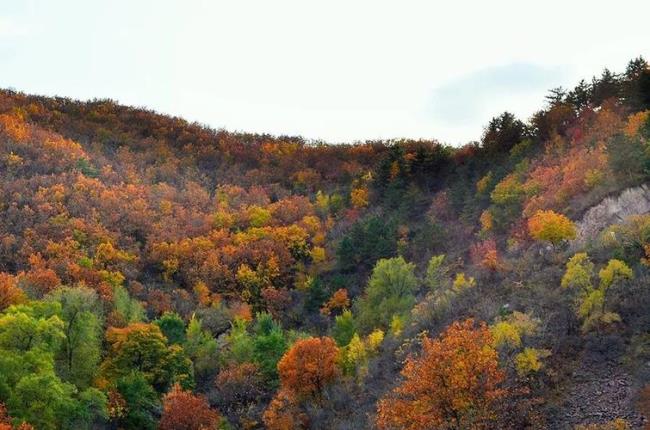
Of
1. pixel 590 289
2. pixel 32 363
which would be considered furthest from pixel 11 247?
pixel 590 289

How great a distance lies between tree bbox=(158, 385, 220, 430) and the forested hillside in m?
0.13

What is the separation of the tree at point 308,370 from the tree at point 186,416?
17.9ft

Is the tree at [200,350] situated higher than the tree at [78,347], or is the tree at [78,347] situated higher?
the tree at [78,347]

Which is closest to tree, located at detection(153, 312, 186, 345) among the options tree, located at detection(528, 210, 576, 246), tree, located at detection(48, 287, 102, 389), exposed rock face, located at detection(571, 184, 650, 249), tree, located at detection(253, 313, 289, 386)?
tree, located at detection(253, 313, 289, 386)

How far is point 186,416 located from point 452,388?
2069cm

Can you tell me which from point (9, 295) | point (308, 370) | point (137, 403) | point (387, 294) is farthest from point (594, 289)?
point (9, 295)

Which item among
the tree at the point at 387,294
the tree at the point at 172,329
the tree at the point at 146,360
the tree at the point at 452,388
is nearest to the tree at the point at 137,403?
the tree at the point at 146,360

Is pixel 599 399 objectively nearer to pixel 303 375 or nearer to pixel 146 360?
pixel 303 375

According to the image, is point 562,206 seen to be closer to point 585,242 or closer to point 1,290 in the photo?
point 585,242

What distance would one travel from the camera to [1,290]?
57.4 metres

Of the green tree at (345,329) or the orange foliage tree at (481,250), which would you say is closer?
the green tree at (345,329)

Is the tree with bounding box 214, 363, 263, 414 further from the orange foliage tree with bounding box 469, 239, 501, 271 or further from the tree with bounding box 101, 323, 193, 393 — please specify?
the orange foliage tree with bounding box 469, 239, 501, 271

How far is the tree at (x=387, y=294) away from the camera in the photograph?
62.7m

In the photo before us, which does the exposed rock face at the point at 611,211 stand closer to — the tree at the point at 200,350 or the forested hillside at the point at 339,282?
the forested hillside at the point at 339,282
